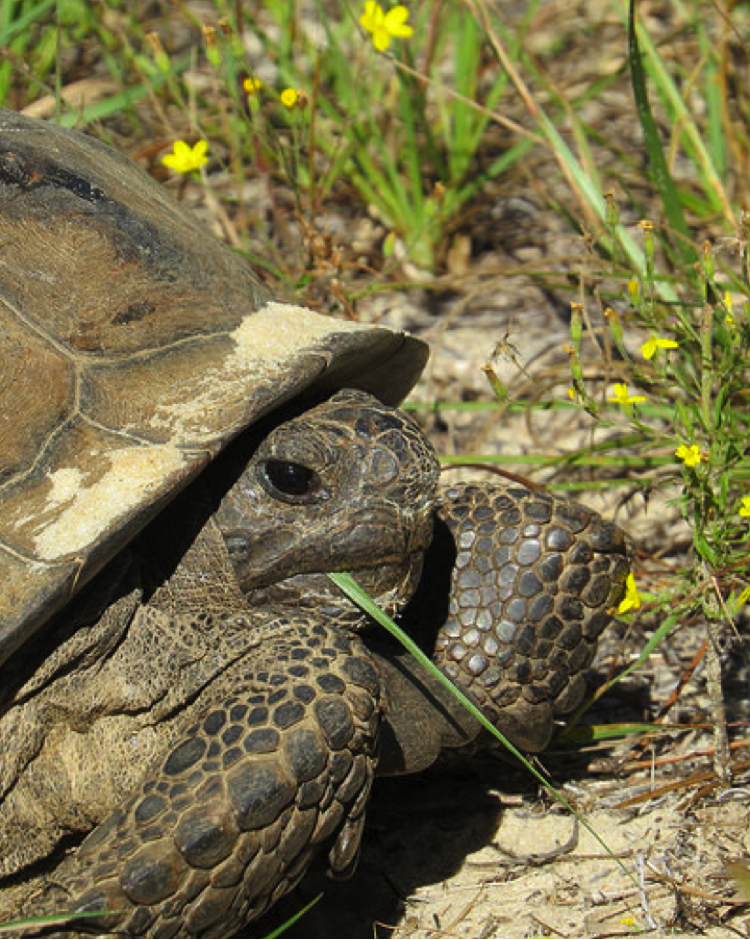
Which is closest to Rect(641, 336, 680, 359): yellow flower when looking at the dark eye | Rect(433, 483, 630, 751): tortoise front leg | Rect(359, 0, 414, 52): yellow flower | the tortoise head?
Rect(433, 483, 630, 751): tortoise front leg

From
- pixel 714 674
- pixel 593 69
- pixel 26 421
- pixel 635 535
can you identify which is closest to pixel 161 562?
pixel 26 421

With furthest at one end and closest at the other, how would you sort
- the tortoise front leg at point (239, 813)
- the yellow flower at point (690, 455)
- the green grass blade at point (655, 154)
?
1. the green grass blade at point (655, 154)
2. the yellow flower at point (690, 455)
3. the tortoise front leg at point (239, 813)

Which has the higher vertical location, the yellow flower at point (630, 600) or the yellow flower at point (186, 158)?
the yellow flower at point (186, 158)

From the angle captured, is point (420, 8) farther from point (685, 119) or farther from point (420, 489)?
point (420, 489)

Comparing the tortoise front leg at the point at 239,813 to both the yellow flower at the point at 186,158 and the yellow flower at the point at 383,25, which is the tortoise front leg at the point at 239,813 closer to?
the yellow flower at the point at 186,158

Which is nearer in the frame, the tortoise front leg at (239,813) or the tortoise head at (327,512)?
the tortoise front leg at (239,813)

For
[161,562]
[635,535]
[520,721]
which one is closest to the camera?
[161,562]

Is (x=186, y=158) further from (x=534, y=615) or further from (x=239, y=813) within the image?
(x=239, y=813)

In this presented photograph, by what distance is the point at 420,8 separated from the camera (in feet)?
Answer: 14.3

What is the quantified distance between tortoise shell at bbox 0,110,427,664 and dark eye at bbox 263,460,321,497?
0.12m

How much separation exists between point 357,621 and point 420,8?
2648mm

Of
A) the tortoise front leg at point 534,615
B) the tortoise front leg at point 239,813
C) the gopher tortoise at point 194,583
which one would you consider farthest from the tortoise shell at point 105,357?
the tortoise front leg at point 534,615

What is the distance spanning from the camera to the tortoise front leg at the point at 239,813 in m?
2.03

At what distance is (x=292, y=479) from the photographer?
235 centimetres
